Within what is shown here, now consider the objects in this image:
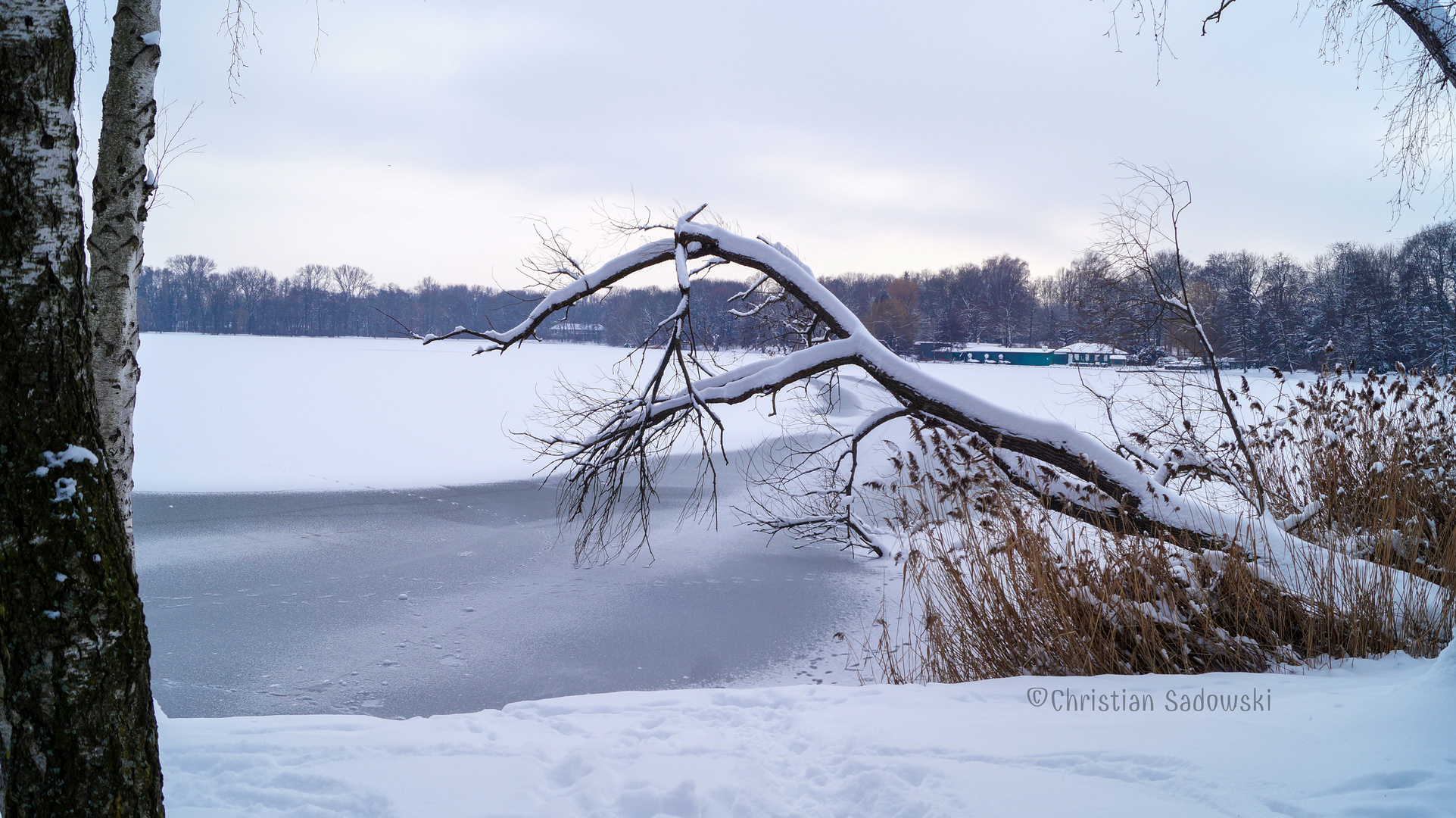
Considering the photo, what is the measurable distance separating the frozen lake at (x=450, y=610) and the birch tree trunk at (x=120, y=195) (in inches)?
111

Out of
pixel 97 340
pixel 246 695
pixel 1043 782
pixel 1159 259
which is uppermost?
pixel 1159 259

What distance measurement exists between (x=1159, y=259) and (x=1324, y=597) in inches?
151

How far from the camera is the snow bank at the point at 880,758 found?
2.26m

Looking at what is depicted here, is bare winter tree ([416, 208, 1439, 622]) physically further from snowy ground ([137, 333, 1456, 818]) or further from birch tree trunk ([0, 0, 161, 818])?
birch tree trunk ([0, 0, 161, 818])

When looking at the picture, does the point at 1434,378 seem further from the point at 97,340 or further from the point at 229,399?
the point at 229,399

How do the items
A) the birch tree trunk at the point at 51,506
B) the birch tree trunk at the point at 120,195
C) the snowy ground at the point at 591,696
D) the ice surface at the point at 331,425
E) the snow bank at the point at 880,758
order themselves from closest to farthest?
the birch tree trunk at the point at 51,506 → the snow bank at the point at 880,758 → the snowy ground at the point at 591,696 → the birch tree trunk at the point at 120,195 → the ice surface at the point at 331,425

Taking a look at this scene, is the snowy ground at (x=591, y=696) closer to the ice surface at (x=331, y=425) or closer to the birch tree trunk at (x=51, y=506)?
the ice surface at (x=331, y=425)

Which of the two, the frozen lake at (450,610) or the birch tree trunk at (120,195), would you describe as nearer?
the birch tree trunk at (120,195)

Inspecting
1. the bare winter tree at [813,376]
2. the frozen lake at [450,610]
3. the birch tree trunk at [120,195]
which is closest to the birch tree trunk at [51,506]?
the birch tree trunk at [120,195]

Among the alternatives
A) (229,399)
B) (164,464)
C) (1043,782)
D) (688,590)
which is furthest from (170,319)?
(1043,782)

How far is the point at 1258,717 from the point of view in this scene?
281cm

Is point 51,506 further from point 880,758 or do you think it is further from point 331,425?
point 331,425

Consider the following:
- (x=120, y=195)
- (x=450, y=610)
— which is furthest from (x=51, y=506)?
(x=450, y=610)

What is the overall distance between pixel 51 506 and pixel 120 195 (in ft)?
6.44
